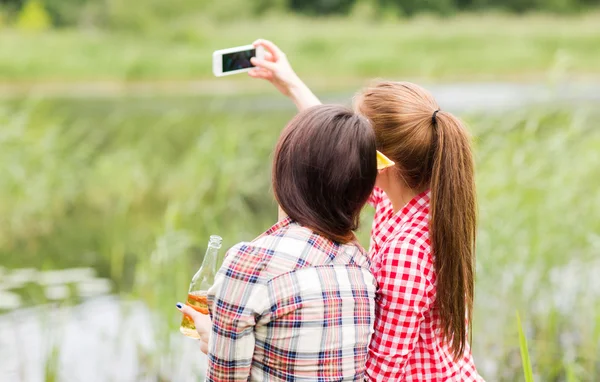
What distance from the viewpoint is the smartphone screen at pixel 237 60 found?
147 centimetres

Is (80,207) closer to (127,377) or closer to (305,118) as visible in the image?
(127,377)

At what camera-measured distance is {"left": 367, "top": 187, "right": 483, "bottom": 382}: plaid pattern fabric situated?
119cm

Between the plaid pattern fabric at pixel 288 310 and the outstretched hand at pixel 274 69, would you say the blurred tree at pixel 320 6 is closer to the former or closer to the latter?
the outstretched hand at pixel 274 69

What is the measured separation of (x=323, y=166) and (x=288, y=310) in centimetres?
20

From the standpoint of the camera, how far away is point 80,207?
15.9ft

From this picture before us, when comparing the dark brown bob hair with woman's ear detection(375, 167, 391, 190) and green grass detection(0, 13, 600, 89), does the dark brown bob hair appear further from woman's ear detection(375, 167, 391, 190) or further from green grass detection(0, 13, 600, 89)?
green grass detection(0, 13, 600, 89)

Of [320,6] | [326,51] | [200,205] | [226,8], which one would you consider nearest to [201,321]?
[200,205]

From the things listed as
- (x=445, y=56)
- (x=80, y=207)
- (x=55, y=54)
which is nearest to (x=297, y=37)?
(x=445, y=56)

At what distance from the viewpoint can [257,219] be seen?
459 cm

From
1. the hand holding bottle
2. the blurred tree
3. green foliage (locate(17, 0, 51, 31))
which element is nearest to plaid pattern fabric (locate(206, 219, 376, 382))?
the hand holding bottle

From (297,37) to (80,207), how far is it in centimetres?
933

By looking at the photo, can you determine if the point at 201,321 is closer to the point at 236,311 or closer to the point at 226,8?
the point at 236,311

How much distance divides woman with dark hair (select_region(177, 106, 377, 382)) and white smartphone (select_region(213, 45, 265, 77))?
0.36 meters

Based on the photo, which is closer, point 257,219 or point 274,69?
point 274,69
